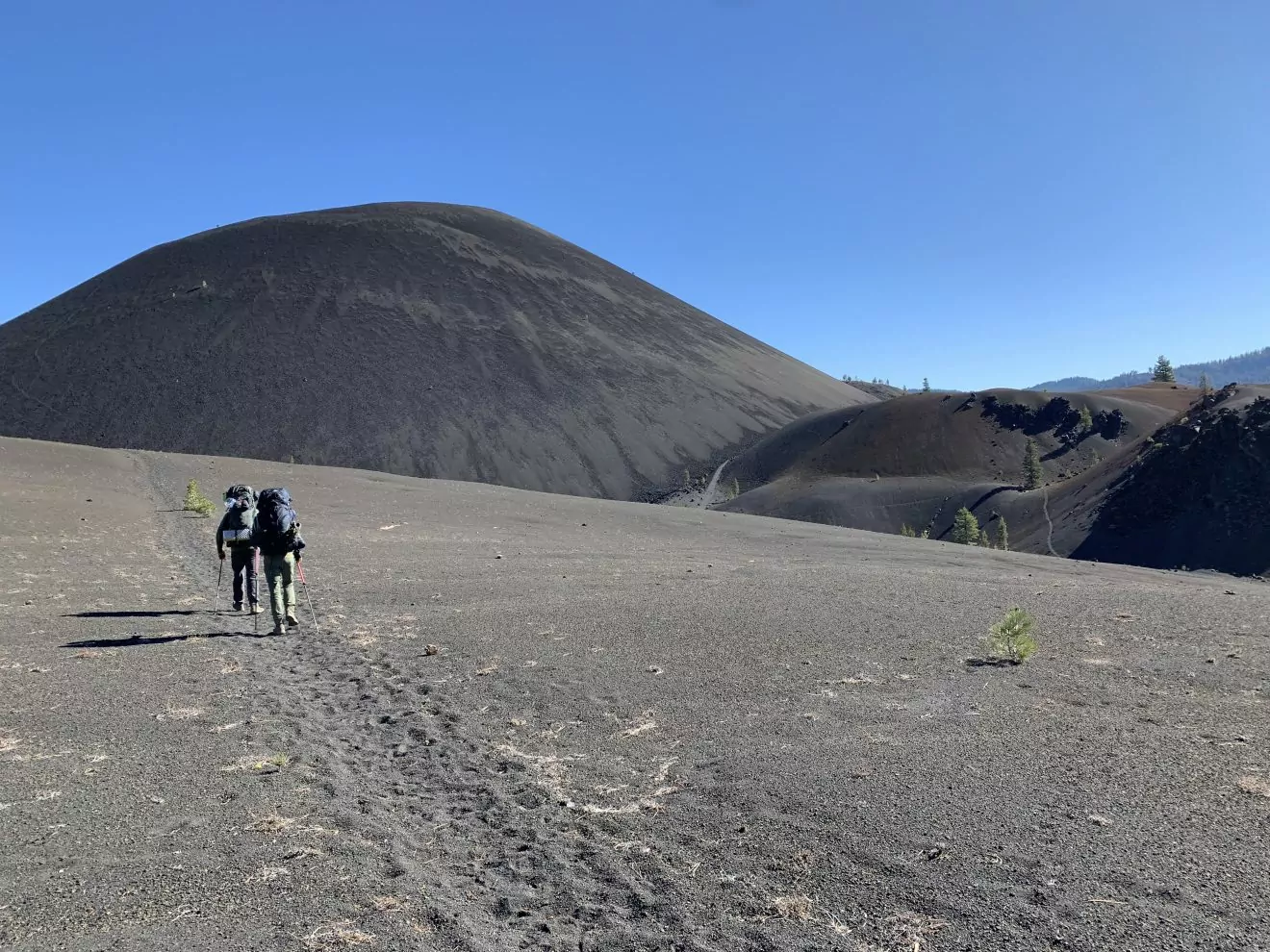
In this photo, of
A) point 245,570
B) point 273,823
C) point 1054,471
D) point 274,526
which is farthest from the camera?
point 1054,471

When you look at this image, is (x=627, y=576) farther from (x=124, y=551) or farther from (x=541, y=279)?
(x=541, y=279)

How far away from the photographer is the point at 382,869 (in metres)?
4.31

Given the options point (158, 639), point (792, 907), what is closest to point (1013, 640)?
point (792, 907)

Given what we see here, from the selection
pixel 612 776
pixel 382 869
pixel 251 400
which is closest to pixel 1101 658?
pixel 612 776

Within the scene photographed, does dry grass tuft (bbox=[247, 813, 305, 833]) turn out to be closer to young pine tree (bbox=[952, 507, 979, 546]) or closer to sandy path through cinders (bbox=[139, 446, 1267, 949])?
sandy path through cinders (bbox=[139, 446, 1267, 949])

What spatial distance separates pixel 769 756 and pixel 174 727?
472 cm

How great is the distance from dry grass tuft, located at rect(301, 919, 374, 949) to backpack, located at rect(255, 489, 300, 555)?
7.03 m

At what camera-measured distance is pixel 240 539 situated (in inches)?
443

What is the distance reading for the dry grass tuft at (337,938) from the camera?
3635mm

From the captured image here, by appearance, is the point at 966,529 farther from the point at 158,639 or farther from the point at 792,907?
the point at 792,907

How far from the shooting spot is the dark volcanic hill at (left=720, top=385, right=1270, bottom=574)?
153 ft

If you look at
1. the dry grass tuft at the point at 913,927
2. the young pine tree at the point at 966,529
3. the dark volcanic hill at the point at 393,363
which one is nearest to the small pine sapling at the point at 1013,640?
the dry grass tuft at the point at 913,927

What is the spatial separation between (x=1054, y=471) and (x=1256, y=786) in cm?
8037

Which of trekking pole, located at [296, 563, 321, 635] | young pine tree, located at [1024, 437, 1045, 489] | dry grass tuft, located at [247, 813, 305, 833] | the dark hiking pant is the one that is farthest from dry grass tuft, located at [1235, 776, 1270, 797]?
young pine tree, located at [1024, 437, 1045, 489]
